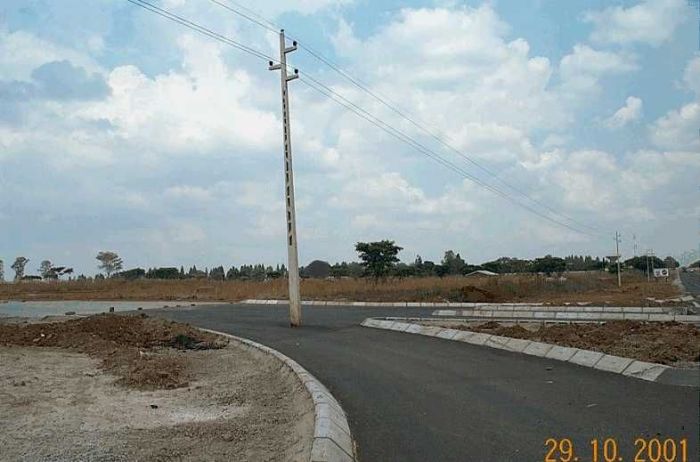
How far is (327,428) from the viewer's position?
664 cm

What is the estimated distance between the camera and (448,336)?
15.3 meters

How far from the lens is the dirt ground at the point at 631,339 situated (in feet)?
33.0

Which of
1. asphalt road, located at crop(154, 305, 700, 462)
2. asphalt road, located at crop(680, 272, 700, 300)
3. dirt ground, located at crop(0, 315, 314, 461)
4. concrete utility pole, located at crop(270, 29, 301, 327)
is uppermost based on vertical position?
concrete utility pole, located at crop(270, 29, 301, 327)

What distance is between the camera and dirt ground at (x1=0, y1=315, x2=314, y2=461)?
6863mm

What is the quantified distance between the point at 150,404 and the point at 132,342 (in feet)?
29.1

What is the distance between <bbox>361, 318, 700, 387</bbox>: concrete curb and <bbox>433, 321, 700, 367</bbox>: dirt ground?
0.38m

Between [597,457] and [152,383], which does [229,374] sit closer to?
[152,383]

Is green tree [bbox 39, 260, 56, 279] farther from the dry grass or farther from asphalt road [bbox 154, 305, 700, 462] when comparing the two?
asphalt road [bbox 154, 305, 700, 462]

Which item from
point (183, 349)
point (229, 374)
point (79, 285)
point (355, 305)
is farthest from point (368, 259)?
point (229, 374)

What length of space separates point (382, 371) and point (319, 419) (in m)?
4.03

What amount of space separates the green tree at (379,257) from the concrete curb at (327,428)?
43167mm

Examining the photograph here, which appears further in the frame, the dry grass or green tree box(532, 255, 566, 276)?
green tree box(532, 255, 566, 276)

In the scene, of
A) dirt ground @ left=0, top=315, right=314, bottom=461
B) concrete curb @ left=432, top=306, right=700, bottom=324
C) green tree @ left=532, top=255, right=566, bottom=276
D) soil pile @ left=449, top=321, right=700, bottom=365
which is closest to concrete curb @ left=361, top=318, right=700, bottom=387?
soil pile @ left=449, top=321, right=700, bottom=365

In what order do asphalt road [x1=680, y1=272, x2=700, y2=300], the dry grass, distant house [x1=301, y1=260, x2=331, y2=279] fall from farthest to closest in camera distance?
1. distant house [x1=301, y1=260, x2=331, y2=279]
2. asphalt road [x1=680, y1=272, x2=700, y2=300]
3. the dry grass
